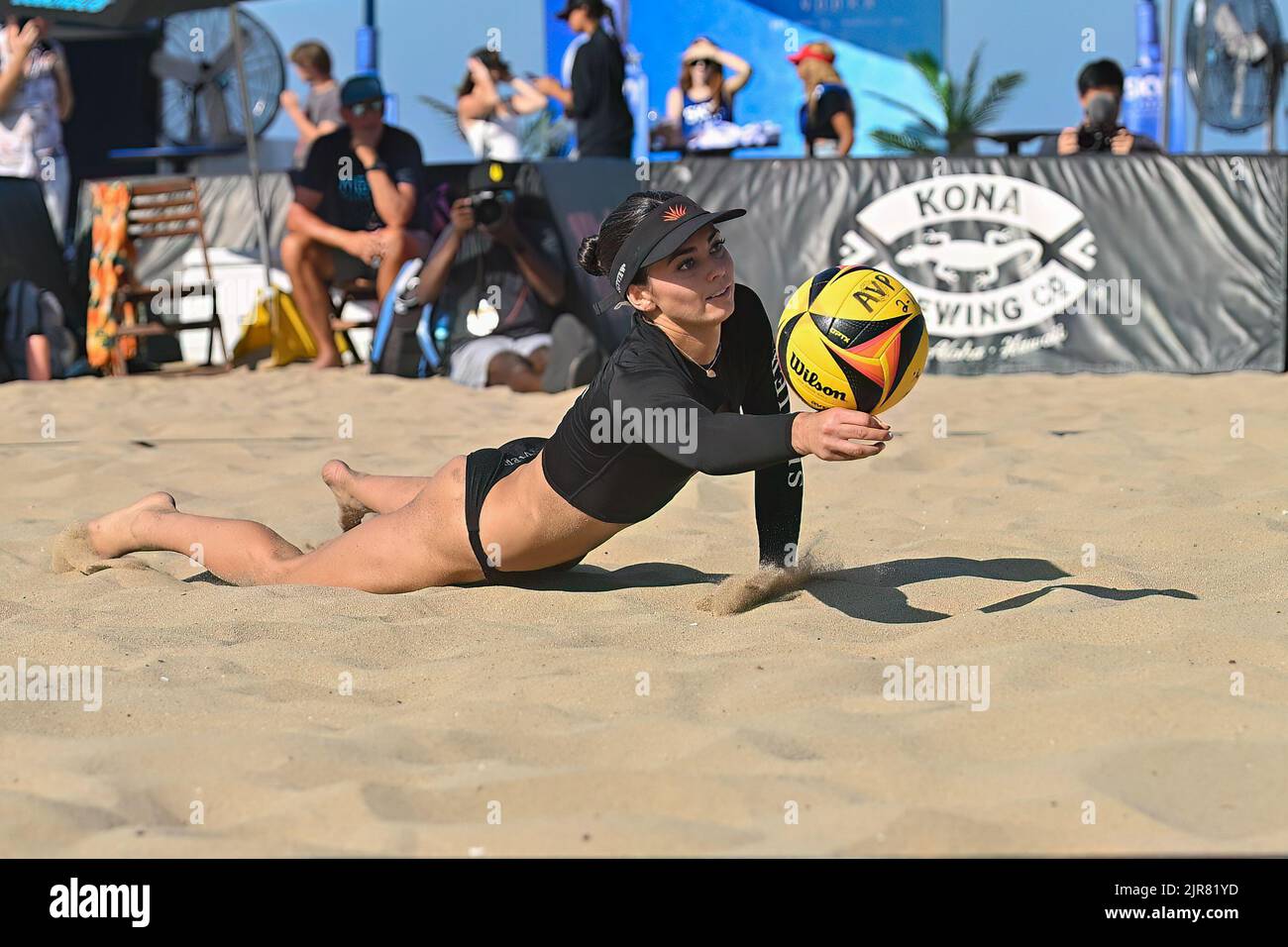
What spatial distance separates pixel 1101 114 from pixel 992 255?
1.36 meters

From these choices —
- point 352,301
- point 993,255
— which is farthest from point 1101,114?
point 352,301

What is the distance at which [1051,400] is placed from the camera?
26.0ft

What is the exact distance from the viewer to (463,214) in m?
9.20

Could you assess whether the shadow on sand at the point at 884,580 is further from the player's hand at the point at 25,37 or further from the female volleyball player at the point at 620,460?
the player's hand at the point at 25,37

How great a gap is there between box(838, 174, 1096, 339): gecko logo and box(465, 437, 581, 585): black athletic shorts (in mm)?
5720

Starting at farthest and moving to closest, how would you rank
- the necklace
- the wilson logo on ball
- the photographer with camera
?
the photographer with camera
the necklace
the wilson logo on ball

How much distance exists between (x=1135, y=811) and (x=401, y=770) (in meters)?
1.23

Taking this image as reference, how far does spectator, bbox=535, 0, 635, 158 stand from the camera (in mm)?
9922

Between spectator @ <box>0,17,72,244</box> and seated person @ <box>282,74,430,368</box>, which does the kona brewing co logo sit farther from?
spectator @ <box>0,17,72,244</box>

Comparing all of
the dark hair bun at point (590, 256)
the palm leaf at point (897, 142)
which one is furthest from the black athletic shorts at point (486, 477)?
the palm leaf at point (897, 142)

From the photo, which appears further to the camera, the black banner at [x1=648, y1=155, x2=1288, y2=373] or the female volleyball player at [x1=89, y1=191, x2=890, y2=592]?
the black banner at [x1=648, y1=155, x2=1288, y2=373]

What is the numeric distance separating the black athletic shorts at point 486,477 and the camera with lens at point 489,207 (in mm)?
5317

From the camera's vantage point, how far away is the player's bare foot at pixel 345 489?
4594mm
